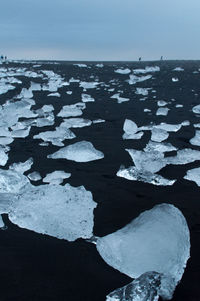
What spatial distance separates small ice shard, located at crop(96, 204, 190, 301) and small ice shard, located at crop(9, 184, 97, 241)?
299 millimetres

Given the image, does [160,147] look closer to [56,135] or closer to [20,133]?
[56,135]

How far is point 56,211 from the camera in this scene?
2.57 metres

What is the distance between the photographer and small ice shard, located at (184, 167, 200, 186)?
131 inches

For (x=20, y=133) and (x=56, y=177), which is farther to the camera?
(x=20, y=133)

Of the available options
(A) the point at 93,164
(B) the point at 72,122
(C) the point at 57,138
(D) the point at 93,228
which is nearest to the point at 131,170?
(A) the point at 93,164

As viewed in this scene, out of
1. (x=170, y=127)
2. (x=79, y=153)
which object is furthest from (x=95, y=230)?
(x=170, y=127)

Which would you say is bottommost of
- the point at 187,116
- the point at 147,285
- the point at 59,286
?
the point at 59,286

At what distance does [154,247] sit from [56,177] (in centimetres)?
159

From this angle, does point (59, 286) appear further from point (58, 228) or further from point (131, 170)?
point (131, 170)

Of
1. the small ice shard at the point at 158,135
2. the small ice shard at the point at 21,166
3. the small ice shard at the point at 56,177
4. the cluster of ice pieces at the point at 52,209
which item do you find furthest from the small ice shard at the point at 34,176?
the small ice shard at the point at 158,135

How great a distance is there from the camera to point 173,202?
9.48ft

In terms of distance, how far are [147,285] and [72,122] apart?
435cm

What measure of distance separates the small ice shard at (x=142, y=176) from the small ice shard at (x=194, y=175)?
0.22m

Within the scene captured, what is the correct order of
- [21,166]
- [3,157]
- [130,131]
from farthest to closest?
1. [130,131]
2. [3,157]
3. [21,166]
